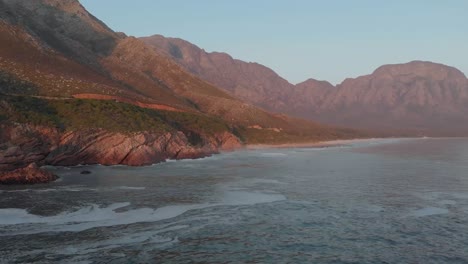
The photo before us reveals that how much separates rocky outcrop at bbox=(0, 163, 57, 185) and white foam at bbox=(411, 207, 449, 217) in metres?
33.1

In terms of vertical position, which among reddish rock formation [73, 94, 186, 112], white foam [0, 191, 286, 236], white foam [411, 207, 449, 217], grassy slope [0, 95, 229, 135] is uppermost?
reddish rock formation [73, 94, 186, 112]

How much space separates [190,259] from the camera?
20.5m

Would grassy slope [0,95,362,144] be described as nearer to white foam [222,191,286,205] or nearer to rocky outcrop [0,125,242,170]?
rocky outcrop [0,125,242,170]

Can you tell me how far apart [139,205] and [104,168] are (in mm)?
27698

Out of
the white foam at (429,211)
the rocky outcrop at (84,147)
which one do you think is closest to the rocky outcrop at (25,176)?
the rocky outcrop at (84,147)

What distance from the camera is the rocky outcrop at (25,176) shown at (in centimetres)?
4116

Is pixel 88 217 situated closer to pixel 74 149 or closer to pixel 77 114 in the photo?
pixel 74 149

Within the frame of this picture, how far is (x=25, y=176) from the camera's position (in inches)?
1654

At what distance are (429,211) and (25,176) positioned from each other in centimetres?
3502

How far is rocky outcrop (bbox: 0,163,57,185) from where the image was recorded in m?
41.2

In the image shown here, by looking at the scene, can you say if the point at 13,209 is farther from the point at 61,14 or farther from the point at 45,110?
the point at 61,14

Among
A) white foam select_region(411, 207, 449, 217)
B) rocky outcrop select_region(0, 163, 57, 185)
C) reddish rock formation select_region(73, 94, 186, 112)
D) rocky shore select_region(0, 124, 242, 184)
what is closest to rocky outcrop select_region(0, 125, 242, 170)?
rocky shore select_region(0, 124, 242, 184)

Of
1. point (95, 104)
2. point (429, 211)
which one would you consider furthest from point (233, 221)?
point (95, 104)

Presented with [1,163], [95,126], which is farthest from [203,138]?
[1,163]
